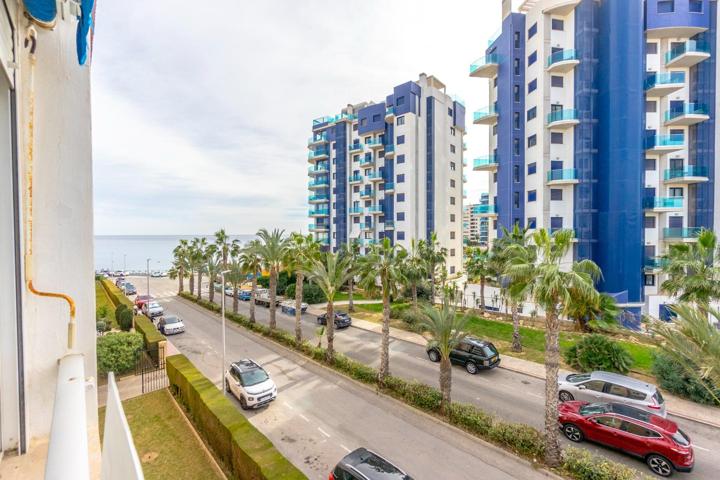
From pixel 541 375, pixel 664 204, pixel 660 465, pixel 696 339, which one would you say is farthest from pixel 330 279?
pixel 664 204

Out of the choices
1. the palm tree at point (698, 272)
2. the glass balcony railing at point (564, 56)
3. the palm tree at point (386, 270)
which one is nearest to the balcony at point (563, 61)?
the glass balcony railing at point (564, 56)

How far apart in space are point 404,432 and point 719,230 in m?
34.8

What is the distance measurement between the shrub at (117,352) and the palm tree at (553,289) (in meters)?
18.8

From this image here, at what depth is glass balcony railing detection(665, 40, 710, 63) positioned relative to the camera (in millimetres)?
30250

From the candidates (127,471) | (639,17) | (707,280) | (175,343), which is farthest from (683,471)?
(639,17)

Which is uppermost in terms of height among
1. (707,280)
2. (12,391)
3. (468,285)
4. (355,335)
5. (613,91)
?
(613,91)

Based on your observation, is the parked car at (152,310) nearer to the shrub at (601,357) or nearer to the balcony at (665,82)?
the shrub at (601,357)

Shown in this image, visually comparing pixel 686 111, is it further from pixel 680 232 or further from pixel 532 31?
pixel 532 31

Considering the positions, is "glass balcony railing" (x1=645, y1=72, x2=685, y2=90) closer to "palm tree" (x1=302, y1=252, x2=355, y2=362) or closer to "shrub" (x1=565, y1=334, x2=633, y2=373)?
"shrub" (x1=565, y1=334, x2=633, y2=373)

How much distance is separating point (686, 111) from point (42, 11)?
42800 mm

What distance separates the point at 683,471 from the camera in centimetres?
1134

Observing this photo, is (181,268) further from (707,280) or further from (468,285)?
(707,280)

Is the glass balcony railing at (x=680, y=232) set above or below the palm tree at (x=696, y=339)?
above

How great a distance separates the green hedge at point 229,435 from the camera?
30.5ft
